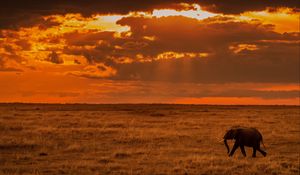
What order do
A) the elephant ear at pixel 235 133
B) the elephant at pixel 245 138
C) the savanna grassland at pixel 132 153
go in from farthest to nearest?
the elephant ear at pixel 235 133, the elephant at pixel 245 138, the savanna grassland at pixel 132 153

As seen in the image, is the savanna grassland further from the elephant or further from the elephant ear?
the elephant ear

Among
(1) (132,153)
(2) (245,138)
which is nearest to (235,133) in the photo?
(2) (245,138)

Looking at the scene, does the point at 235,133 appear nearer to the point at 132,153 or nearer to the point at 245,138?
the point at 245,138

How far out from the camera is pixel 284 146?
27.4 m

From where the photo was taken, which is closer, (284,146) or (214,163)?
(214,163)

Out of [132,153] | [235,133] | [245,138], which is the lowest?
[132,153]

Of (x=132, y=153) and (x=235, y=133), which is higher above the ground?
(x=235, y=133)

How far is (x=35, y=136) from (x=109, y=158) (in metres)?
9.59

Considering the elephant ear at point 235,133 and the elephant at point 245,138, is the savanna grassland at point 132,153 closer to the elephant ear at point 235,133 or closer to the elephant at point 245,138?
the elephant at point 245,138

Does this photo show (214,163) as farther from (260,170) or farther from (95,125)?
(95,125)

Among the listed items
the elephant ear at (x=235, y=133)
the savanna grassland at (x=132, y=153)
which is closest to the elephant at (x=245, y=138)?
the elephant ear at (x=235, y=133)

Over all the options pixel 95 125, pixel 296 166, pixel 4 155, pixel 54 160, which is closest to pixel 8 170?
pixel 54 160

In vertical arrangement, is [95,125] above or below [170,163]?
above

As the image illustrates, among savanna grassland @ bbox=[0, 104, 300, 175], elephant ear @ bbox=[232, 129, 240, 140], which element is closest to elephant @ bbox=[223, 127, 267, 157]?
elephant ear @ bbox=[232, 129, 240, 140]
